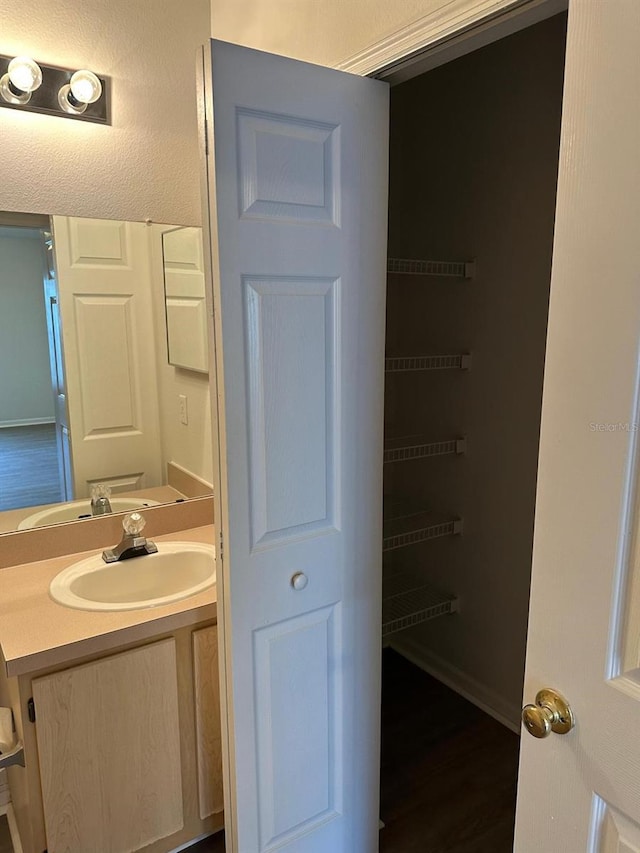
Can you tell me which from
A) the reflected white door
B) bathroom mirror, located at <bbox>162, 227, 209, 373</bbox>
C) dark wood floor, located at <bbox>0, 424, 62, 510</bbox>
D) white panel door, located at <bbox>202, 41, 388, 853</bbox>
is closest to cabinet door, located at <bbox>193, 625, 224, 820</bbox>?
white panel door, located at <bbox>202, 41, 388, 853</bbox>

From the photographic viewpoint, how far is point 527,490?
224 cm

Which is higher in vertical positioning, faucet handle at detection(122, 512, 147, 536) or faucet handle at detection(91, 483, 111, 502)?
faucet handle at detection(91, 483, 111, 502)

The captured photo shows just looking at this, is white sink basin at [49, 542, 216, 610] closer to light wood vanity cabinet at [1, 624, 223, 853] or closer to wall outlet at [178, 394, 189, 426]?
light wood vanity cabinet at [1, 624, 223, 853]

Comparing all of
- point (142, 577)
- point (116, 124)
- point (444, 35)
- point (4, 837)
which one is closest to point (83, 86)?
point (116, 124)

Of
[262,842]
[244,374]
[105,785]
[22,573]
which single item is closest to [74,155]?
[244,374]

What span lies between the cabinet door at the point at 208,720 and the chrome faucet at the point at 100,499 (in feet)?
1.87

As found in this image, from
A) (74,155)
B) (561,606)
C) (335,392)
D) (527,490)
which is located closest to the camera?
(561,606)

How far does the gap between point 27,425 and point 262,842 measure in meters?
1.31

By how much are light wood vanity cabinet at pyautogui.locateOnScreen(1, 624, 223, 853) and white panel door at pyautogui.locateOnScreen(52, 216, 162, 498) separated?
2.07ft

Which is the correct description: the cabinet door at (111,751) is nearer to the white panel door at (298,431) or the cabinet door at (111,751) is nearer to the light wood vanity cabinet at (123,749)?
the light wood vanity cabinet at (123,749)

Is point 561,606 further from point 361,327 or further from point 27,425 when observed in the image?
point 27,425

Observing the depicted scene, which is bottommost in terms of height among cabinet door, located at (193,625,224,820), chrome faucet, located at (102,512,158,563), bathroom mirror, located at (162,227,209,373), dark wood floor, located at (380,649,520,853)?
dark wood floor, located at (380,649,520,853)

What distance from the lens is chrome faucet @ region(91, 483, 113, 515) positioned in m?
1.99

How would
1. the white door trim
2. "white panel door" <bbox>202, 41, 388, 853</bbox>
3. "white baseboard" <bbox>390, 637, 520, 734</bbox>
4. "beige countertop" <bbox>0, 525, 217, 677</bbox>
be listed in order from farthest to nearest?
"white baseboard" <bbox>390, 637, 520, 734</bbox>
"beige countertop" <bbox>0, 525, 217, 677</bbox>
"white panel door" <bbox>202, 41, 388, 853</bbox>
the white door trim
